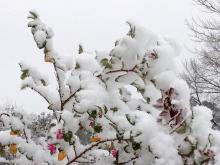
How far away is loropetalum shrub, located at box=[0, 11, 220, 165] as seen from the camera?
148cm

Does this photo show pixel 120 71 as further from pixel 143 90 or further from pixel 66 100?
pixel 66 100

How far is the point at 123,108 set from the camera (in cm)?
178

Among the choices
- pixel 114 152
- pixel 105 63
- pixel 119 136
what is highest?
pixel 105 63

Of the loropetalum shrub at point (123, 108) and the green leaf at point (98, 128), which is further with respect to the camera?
the green leaf at point (98, 128)

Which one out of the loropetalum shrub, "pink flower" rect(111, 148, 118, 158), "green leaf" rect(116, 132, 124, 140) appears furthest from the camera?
"pink flower" rect(111, 148, 118, 158)

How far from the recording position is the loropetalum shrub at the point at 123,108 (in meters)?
1.48

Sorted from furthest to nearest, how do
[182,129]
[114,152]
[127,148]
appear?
[114,152] < [127,148] < [182,129]

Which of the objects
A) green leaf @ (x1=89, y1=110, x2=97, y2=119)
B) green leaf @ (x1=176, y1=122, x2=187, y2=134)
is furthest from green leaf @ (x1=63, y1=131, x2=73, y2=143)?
green leaf @ (x1=176, y1=122, x2=187, y2=134)

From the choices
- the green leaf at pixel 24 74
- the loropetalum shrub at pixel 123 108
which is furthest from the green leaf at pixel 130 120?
the green leaf at pixel 24 74

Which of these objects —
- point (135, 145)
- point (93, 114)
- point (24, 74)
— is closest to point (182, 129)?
point (135, 145)

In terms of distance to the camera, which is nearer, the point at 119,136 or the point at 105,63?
the point at 119,136

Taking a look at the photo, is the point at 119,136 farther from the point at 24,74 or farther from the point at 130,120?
the point at 24,74

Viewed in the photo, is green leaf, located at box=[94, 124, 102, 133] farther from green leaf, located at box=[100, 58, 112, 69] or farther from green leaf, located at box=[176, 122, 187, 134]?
green leaf, located at box=[176, 122, 187, 134]

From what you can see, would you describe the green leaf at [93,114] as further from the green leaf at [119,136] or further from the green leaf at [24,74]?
the green leaf at [24,74]
